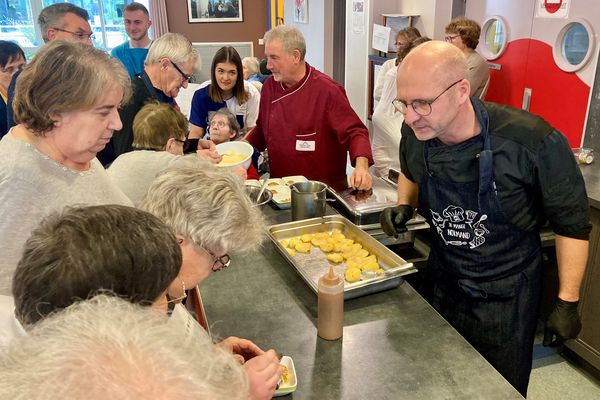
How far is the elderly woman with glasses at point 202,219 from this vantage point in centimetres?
123

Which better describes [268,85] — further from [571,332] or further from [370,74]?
[370,74]

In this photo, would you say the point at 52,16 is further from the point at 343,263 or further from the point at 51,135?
the point at 343,263

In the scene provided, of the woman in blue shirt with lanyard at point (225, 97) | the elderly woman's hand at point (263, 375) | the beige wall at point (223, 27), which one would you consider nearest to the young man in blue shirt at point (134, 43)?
the woman in blue shirt with lanyard at point (225, 97)

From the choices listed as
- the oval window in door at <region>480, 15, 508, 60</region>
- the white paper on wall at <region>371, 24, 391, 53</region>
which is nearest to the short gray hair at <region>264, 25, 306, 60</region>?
the oval window in door at <region>480, 15, 508, 60</region>

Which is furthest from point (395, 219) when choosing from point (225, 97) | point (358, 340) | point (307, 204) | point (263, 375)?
point (225, 97)

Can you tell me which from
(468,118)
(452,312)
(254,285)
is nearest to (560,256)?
(452,312)

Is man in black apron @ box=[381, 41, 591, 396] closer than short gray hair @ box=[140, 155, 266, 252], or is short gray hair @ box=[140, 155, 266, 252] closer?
short gray hair @ box=[140, 155, 266, 252]

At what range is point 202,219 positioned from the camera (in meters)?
1.23

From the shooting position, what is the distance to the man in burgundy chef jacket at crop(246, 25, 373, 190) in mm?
2680

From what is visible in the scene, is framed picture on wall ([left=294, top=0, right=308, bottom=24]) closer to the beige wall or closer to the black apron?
the beige wall

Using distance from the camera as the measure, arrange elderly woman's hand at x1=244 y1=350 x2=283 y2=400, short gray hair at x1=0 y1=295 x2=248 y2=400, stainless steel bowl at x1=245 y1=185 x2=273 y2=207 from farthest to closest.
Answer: stainless steel bowl at x1=245 y1=185 x2=273 y2=207 < elderly woman's hand at x1=244 y1=350 x2=283 y2=400 < short gray hair at x1=0 y1=295 x2=248 y2=400

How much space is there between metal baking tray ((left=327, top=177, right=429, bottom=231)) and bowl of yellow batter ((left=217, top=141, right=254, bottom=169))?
428mm

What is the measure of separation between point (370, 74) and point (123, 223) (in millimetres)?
4610

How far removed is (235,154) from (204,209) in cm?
126
